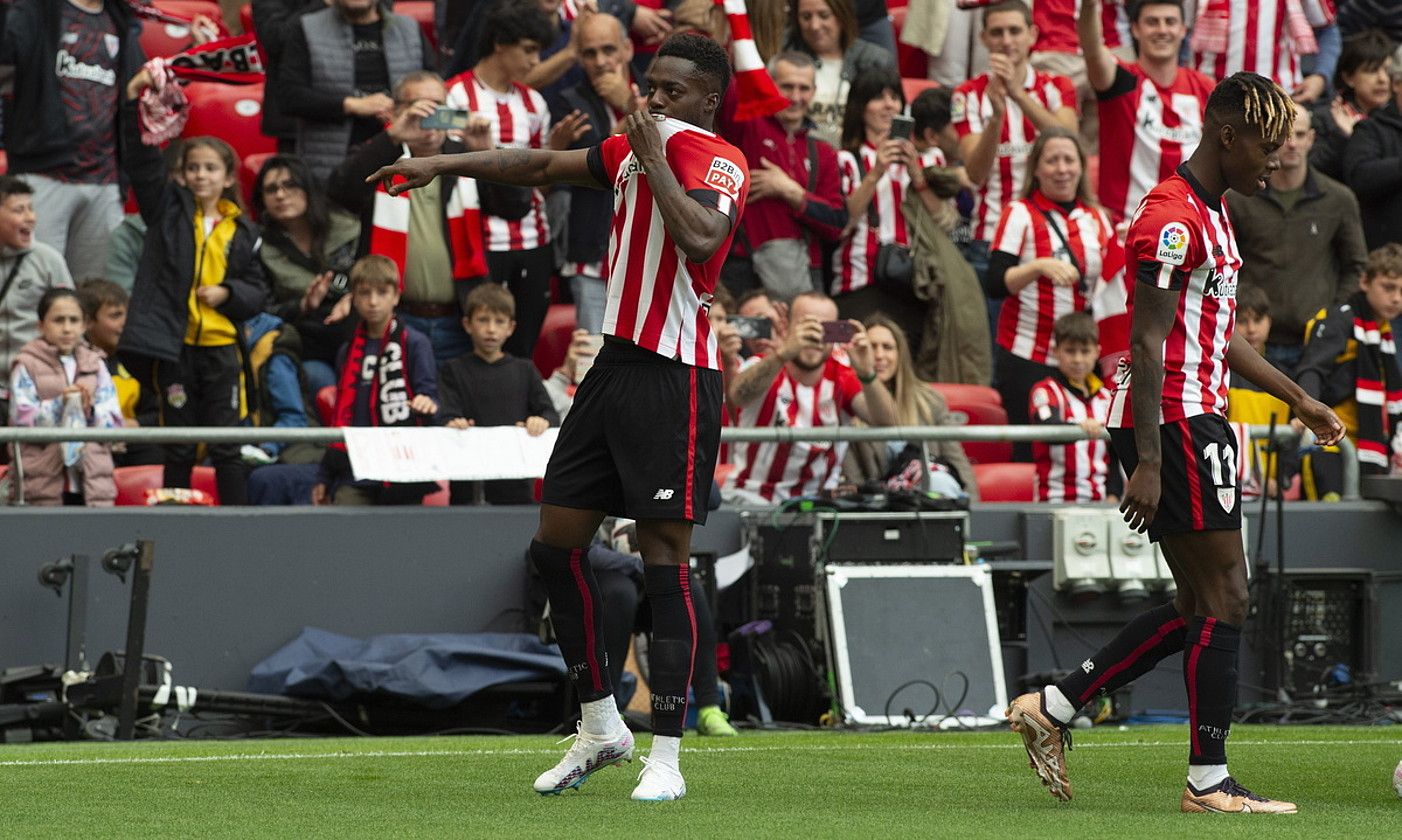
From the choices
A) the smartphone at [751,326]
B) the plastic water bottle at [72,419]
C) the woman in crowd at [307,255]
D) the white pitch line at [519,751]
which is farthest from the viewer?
the woman in crowd at [307,255]

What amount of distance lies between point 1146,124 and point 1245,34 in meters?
1.90

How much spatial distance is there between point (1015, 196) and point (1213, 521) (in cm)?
772

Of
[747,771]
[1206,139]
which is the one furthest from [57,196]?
[1206,139]

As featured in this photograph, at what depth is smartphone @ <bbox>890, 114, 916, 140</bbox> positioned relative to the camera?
39.5ft

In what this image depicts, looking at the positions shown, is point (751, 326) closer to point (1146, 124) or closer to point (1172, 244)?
point (1146, 124)

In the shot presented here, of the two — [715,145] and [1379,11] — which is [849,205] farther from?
[715,145]

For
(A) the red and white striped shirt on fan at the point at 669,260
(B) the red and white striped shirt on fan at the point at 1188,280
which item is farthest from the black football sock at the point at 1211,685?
(A) the red and white striped shirt on fan at the point at 669,260

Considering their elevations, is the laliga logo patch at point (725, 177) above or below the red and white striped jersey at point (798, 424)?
above

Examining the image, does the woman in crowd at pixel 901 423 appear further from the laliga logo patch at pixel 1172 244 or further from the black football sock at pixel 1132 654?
the laliga logo patch at pixel 1172 244

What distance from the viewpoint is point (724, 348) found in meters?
10.4

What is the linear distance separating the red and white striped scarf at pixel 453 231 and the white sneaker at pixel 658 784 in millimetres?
5761

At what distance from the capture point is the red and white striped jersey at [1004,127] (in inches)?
511

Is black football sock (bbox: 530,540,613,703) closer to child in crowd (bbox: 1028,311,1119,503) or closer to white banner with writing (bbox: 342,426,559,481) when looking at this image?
white banner with writing (bbox: 342,426,559,481)

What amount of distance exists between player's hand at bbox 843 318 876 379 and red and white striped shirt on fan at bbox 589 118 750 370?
4.13 meters
